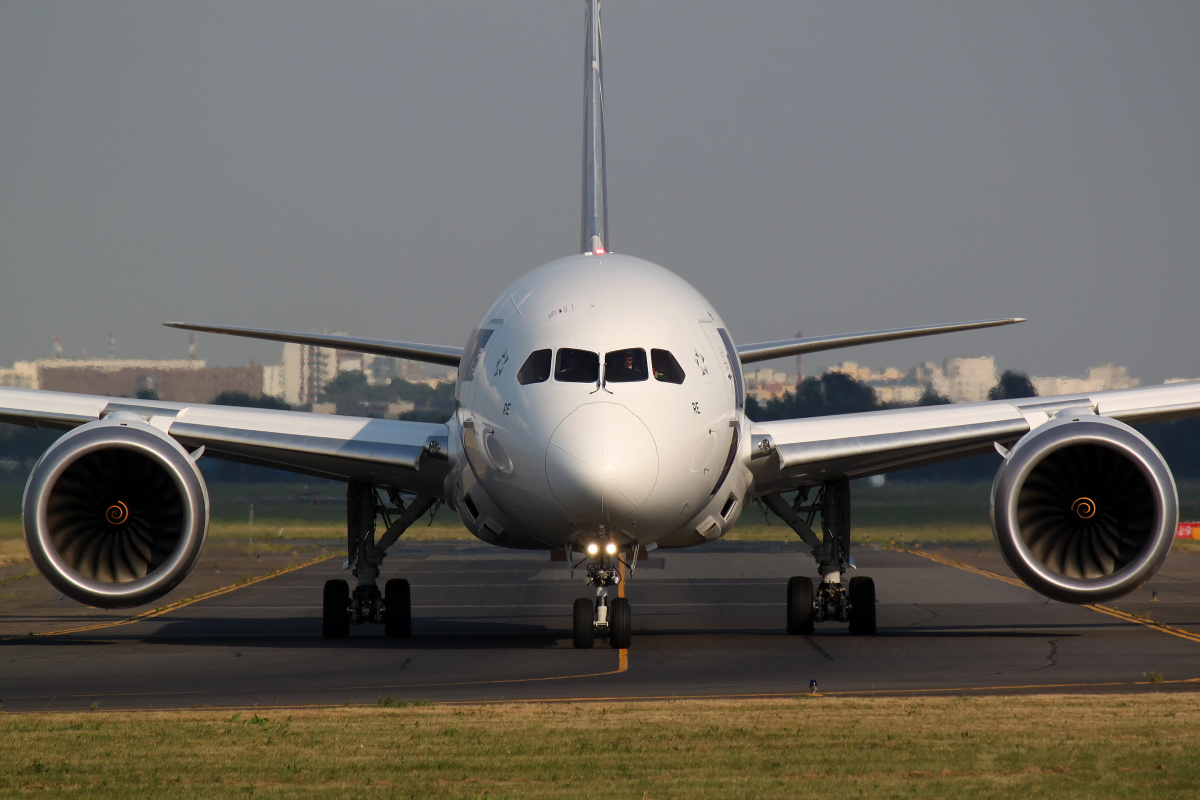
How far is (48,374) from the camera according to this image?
38188 millimetres

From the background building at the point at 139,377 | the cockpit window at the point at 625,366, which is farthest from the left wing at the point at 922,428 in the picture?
the background building at the point at 139,377

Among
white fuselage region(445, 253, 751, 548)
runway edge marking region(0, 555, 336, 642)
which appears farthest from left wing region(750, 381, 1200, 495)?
runway edge marking region(0, 555, 336, 642)

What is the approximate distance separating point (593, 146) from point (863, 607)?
870 centimetres

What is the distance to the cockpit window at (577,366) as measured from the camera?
45.8ft

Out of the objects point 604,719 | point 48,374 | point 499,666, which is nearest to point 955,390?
point 48,374

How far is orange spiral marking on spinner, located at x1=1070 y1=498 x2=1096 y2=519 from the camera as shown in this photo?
15.4m

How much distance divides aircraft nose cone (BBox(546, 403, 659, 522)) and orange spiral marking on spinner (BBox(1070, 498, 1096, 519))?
4.81 m

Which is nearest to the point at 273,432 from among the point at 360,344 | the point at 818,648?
the point at 360,344

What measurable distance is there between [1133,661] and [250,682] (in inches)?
347

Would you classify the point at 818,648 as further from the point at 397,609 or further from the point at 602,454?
the point at 397,609

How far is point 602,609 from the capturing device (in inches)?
622

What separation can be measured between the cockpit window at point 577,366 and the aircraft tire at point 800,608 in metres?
5.71

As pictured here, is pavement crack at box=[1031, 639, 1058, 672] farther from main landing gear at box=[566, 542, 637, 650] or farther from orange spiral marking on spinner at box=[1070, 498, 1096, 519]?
main landing gear at box=[566, 542, 637, 650]

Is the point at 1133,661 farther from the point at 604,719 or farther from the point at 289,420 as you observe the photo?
the point at 289,420
